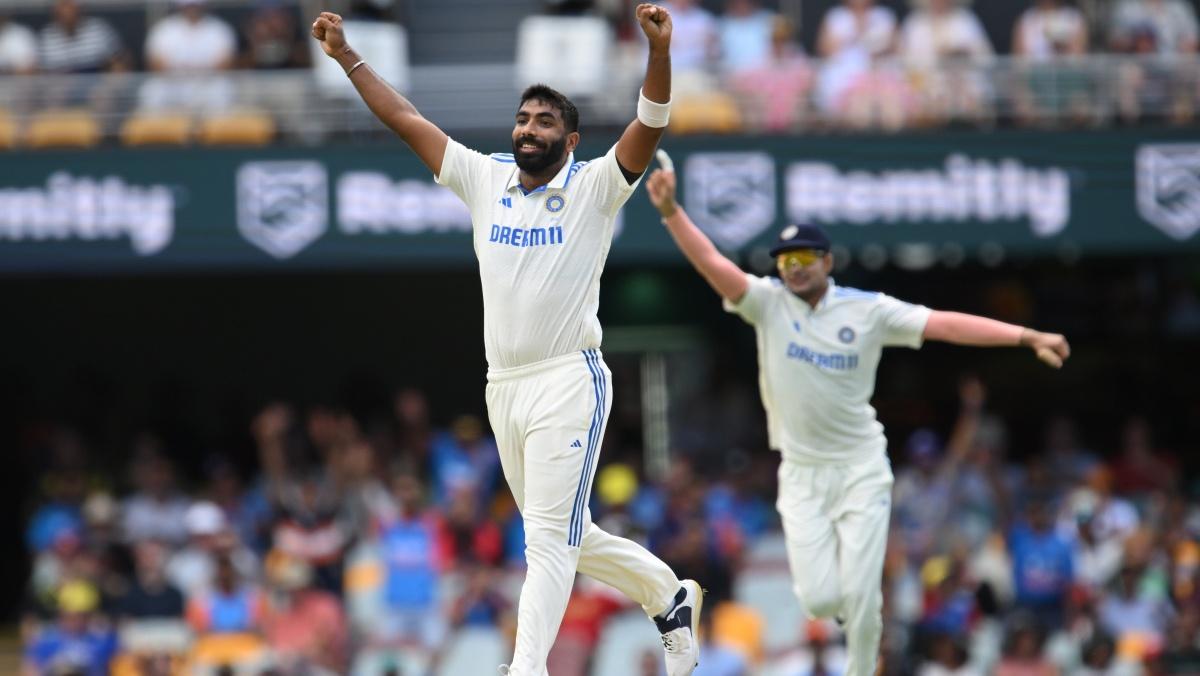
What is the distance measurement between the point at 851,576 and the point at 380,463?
28.5 feet

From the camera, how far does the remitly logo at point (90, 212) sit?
16906mm

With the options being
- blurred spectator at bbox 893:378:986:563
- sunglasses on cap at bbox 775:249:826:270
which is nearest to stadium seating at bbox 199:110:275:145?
blurred spectator at bbox 893:378:986:563

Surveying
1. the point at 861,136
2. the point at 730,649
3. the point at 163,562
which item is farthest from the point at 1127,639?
the point at 163,562

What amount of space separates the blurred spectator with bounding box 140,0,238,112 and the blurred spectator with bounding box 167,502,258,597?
12.3 feet

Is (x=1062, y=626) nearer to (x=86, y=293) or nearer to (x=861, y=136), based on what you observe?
(x=861, y=136)

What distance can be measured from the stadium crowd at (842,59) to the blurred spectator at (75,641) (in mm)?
4560

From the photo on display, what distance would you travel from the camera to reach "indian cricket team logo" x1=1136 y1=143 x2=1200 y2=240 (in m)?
16.6

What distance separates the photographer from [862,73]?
16.8m

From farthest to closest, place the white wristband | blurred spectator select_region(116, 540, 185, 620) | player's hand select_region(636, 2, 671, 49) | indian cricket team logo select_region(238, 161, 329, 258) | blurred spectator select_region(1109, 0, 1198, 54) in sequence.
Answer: blurred spectator select_region(1109, 0, 1198, 54), indian cricket team logo select_region(238, 161, 329, 258), blurred spectator select_region(116, 540, 185, 620), the white wristband, player's hand select_region(636, 2, 671, 49)

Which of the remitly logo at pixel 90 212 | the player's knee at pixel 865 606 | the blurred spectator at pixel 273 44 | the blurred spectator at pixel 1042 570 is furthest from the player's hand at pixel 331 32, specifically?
the blurred spectator at pixel 273 44

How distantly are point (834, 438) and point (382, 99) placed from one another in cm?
332

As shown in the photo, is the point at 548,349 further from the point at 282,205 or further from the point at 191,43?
the point at 191,43

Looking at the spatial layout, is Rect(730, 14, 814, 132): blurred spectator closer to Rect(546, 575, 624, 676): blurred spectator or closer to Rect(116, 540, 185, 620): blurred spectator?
Rect(546, 575, 624, 676): blurred spectator

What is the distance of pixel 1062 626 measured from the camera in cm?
1551
